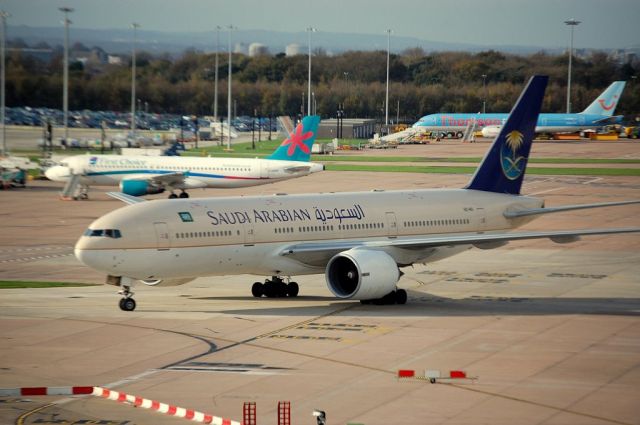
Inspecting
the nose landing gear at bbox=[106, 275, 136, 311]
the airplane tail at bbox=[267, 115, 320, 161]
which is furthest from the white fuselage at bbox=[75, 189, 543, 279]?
the airplane tail at bbox=[267, 115, 320, 161]

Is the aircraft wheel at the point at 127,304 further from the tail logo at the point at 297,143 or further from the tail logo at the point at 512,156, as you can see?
the tail logo at the point at 297,143

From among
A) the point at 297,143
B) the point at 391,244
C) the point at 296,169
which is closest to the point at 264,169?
the point at 296,169

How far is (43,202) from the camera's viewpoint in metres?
80.0

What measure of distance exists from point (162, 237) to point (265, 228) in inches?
166

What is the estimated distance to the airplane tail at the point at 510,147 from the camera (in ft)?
152

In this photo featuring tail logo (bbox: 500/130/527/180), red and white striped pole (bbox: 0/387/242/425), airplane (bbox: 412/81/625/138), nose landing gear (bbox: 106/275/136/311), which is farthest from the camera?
→ airplane (bbox: 412/81/625/138)

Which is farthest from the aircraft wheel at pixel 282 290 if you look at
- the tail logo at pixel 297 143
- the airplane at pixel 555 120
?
the airplane at pixel 555 120

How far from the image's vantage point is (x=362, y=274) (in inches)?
1460

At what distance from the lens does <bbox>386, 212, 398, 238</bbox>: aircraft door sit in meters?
42.1

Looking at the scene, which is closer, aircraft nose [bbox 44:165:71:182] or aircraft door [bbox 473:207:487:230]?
aircraft door [bbox 473:207:487:230]

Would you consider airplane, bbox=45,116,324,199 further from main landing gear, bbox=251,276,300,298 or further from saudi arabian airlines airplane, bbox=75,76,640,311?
main landing gear, bbox=251,276,300,298

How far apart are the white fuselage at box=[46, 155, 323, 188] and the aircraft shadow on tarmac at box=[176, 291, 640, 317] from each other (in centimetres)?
4130

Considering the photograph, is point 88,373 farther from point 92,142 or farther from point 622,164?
point 92,142

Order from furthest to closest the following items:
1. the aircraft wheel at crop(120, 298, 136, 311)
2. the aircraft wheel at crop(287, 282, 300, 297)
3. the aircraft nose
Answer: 1. the aircraft nose
2. the aircraft wheel at crop(287, 282, 300, 297)
3. the aircraft wheel at crop(120, 298, 136, 311)
